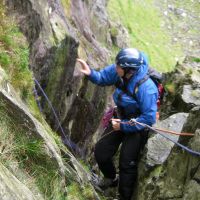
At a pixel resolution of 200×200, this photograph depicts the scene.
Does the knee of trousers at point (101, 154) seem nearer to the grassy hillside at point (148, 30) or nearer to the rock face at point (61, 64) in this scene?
the rock face at point (61, 64)

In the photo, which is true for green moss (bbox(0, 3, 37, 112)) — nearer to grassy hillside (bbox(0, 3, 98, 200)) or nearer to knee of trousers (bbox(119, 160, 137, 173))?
grassy hillside (bbox(0, 3, 98, 200))

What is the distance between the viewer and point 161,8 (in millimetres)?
65312

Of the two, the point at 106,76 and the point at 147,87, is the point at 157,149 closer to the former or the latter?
the point at 147,87

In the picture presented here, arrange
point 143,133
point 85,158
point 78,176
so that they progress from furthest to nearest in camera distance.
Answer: point 85,158
point 143,133
point 78,176

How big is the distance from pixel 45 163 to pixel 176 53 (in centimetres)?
5020

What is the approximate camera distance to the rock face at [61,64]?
12.1 metres

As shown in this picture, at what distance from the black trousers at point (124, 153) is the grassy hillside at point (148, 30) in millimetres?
37918

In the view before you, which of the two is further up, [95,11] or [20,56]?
[20,56]

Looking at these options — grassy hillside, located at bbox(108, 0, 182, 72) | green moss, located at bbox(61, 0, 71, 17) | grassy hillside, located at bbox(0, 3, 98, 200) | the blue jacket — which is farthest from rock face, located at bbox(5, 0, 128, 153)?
grassy hillside, located at bbox(108, 0, 182, 72)

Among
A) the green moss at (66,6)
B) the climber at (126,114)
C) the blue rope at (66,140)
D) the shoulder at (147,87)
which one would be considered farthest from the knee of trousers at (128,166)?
the green moss at (66,6)

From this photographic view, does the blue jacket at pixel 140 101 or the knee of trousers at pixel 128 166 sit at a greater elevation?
the blue jacket at pixel 140 101

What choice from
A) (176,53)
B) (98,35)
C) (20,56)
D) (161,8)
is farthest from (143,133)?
(161,8)

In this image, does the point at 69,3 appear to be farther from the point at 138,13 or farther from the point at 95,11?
the point at 138,13

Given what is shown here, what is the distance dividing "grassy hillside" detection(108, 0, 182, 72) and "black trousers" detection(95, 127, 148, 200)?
124 feet
